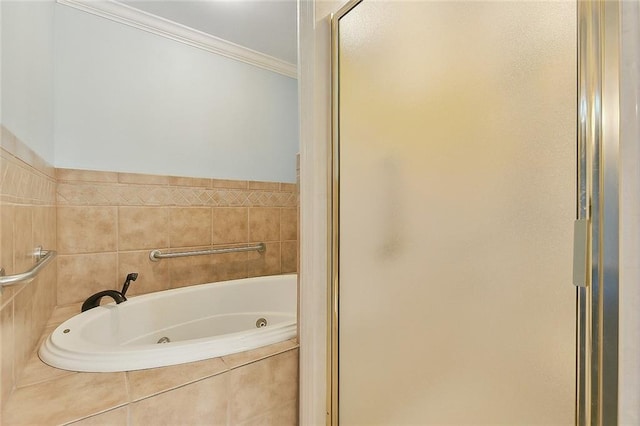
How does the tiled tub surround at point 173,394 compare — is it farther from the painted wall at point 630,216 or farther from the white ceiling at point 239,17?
the white ceiling at point 239,17

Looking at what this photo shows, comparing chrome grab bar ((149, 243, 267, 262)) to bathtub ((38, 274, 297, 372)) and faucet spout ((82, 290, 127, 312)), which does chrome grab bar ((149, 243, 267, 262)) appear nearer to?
bathtub ((38, 274, 297, 372))

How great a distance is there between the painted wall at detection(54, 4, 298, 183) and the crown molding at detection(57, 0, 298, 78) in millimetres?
37

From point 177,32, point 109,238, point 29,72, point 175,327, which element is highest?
point 177,32

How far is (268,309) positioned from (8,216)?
1515mm

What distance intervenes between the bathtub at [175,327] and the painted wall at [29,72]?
67 centimetres

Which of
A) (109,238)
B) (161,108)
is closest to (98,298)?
(109,238)

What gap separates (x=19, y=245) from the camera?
80 centimetres

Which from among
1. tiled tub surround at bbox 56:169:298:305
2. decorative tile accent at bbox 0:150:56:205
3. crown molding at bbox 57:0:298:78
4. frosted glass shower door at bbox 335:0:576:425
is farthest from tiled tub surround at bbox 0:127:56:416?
crown molding at bbox 57:0:298:78

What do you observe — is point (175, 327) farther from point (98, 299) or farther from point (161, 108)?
point (161, 108)

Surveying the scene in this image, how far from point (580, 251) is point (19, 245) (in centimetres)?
126

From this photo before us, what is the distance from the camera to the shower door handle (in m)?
0.42

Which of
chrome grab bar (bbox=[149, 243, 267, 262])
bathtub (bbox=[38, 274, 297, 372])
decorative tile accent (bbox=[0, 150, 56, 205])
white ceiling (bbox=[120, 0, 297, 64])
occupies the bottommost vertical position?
bathtub (bbox=[38, 274, 297, 372])

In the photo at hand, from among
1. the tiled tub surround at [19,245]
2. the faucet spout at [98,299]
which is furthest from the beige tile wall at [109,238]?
the faucet spout at [98,299]

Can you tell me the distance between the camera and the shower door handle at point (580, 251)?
42 cm
